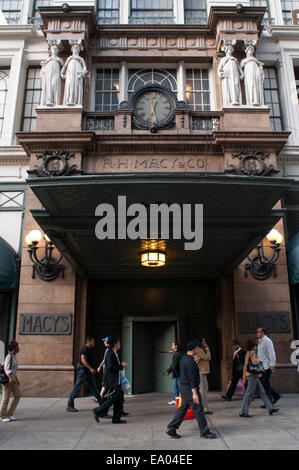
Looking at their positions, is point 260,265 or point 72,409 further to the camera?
point 260,265

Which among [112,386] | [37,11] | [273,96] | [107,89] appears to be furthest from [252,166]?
[37,11]

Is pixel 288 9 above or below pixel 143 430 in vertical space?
above

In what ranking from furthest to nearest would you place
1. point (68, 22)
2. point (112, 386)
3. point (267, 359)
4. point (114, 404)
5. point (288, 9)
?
1. point (288, 9)
2. point (68, 22)
3. point (267, 359)
4. point (114, 404)
5. point (112, 386)

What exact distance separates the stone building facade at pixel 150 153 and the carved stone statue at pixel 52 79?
4 centimetres

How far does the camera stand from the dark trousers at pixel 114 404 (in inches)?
307

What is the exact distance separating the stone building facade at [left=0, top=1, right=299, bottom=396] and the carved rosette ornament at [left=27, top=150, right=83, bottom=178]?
0.12 feet

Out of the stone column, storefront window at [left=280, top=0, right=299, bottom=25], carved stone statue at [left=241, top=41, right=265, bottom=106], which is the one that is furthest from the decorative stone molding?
storefront window at [left=280, top=0, right=299, bottom=25]

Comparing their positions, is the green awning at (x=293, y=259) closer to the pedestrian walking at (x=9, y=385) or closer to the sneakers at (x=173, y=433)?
the sneakers at (x=173, y=433)

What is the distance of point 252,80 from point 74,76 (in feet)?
19.5

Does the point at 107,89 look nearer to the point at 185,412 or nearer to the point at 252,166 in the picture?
the point at 252,166

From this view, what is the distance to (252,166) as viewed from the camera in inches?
496

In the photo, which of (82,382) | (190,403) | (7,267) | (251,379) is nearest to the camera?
(190,403)

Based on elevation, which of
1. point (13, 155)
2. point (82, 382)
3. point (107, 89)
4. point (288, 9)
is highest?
point (288, 9)
